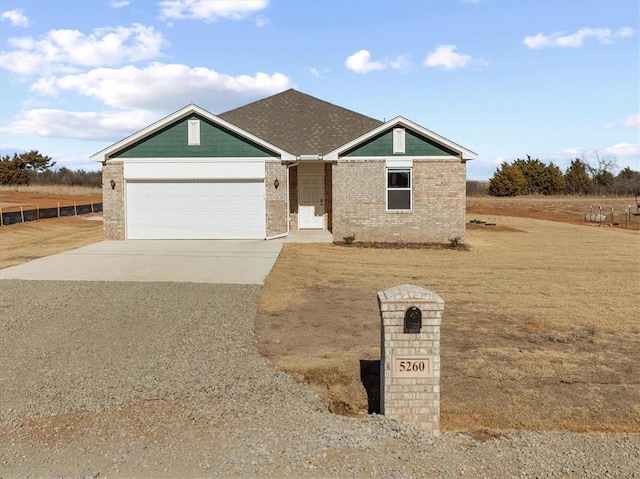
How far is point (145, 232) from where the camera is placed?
19.8m

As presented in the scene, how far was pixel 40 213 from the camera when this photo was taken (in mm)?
31062

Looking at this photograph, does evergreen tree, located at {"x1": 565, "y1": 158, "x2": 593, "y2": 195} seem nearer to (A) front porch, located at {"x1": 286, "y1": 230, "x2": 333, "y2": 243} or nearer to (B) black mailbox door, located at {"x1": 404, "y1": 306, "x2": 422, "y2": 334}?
(A) front porch, located at {"x1": 286, "y1": 230, "x2": 333, "y2": 243}

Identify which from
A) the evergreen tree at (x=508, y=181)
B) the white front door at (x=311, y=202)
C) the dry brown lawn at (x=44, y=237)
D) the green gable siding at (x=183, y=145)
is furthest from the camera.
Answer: the evergreen tree at (x=508, y=181)

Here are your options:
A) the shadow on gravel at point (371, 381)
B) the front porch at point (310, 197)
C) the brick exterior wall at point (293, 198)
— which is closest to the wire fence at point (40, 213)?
the brick exterior wall at point (293, 198)

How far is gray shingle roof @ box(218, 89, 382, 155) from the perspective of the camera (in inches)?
890

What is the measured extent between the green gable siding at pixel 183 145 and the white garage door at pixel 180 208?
1.00 metres

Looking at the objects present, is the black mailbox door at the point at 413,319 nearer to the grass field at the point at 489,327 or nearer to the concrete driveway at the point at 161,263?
the grass field at the point at 489,327

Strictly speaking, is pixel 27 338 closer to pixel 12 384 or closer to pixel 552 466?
pixel 12 384

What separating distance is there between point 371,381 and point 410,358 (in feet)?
4.28

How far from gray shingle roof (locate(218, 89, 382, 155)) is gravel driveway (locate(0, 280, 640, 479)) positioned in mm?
15226

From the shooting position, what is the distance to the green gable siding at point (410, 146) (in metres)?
19.5

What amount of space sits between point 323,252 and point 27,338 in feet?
35.5

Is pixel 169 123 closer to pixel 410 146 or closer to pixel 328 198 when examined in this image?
pixel 328 198

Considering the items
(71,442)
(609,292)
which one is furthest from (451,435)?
(609,292)
